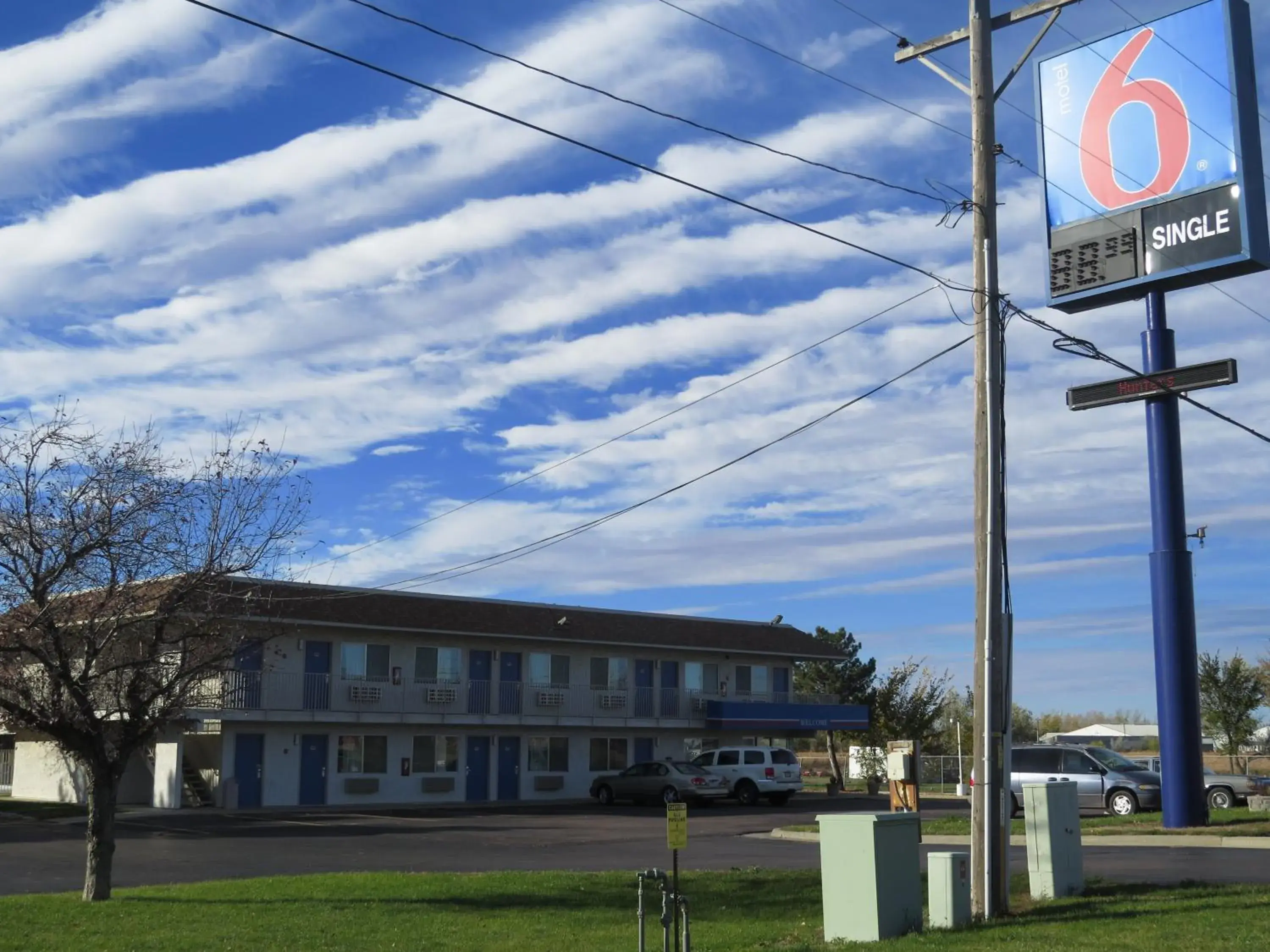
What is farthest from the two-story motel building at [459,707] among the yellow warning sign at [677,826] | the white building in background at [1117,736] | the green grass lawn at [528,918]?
the white building in background at [1117,736]

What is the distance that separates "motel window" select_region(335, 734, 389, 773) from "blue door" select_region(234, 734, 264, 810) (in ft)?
8.33

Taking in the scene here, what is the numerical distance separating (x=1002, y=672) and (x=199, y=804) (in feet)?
97.3

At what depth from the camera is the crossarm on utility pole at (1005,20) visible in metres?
14.8

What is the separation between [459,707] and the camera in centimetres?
4225

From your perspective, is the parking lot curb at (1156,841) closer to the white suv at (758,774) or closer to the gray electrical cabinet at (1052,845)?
the gray electrical cabinet at (1052,845)

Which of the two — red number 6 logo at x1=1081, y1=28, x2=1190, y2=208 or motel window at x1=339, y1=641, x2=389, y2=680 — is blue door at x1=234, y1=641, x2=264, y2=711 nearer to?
motel window at x1=339, y1=641, x2=389, y2=680

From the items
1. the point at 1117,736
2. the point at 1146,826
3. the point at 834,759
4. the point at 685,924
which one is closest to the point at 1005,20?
the point at 685,924

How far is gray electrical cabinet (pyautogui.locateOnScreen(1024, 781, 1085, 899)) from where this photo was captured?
45.8 ft

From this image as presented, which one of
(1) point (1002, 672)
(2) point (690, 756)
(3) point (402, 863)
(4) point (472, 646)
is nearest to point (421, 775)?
(4) point (472, 646)

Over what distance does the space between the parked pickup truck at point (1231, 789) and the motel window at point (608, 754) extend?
18.9m

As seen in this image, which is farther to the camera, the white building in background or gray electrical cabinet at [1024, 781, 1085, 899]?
the white building in background

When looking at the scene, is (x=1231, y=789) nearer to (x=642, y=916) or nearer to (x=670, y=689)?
(x=670, y=689)

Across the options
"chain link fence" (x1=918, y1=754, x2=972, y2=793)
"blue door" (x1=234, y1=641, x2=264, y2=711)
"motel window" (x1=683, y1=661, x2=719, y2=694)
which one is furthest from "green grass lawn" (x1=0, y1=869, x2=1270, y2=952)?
"chain link fence" (x1=918, y1=754, x2=972, y2=793)

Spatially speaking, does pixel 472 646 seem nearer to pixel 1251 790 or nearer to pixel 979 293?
pixel 1251 790
